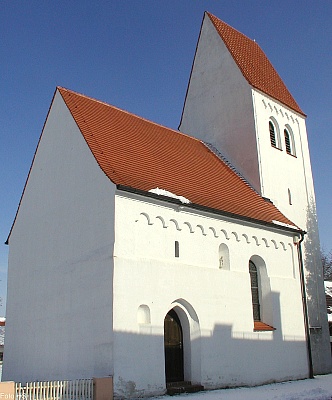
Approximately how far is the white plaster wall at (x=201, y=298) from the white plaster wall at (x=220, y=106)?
449cm

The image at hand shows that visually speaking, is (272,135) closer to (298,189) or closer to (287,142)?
(287,142)

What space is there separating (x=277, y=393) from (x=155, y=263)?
459 centimetres

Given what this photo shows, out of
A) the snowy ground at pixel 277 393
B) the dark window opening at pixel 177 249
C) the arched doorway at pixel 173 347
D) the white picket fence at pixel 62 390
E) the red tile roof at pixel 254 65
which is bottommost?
the snowy ground at pixel 277 393

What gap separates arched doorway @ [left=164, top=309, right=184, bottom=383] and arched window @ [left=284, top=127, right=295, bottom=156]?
10.8 metres

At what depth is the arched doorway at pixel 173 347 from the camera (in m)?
13.0

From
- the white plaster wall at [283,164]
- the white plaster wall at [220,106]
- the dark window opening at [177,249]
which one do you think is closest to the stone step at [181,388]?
the dark window opening at [177,249]

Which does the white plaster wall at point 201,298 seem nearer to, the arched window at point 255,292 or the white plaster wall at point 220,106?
the arched window at point 255,292

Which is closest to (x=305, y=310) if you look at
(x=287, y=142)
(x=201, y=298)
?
(x=201, y=298)

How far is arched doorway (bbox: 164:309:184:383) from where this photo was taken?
13.0 m

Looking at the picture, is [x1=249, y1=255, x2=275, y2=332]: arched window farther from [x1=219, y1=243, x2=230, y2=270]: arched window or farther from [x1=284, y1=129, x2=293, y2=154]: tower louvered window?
[x1=284, y1=129, x2=293, y2=154]: tower louvered window

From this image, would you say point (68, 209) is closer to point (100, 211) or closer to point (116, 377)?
point (100, 211)

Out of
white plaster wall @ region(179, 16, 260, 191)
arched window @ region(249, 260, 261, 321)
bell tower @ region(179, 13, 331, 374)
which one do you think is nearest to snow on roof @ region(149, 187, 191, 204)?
arched window @ region(249, 260, 261, 321)

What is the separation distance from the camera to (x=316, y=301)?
61.7 ft

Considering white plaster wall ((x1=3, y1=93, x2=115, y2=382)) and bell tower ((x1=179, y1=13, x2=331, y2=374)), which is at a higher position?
bell tower ((x1=179, y1=13, x2=331, y2=374))
